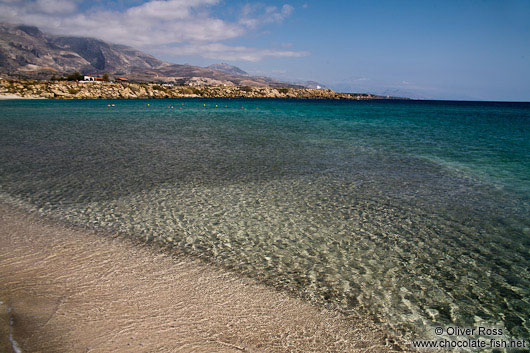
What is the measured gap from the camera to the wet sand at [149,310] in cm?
389

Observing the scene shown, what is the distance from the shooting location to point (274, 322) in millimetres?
4375

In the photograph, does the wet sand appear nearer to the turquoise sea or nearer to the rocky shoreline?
the turquoise sea

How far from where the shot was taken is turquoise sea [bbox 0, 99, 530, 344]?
5273mm

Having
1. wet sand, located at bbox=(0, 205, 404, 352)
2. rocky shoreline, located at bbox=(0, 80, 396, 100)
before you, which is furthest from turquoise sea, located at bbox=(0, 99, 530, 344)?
rocky shoreline, located at bbox=(0, 80, 396, 100)

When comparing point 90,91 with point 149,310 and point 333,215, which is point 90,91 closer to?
point 333,215

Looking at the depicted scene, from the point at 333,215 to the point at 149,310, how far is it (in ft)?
18.2

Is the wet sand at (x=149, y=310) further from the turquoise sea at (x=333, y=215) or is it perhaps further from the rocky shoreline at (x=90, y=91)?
the rocky shoreline at (x=90, y=91)

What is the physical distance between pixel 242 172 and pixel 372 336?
9.53 m

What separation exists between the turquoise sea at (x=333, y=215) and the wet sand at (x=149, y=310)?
51cm

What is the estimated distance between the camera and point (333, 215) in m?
8.63

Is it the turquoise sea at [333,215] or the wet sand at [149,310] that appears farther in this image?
the turquoise sea at [333,215]

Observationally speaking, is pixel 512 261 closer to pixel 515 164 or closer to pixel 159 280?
pixel 159 280

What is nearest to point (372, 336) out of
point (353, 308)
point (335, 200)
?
point (353, 308)

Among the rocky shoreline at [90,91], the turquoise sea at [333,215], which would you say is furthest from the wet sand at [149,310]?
the rocky shoreline at [90,91]
